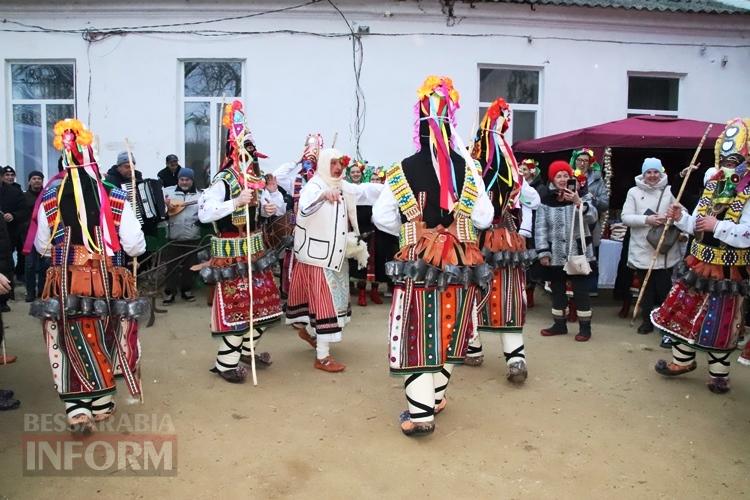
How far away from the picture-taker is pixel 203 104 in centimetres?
1035

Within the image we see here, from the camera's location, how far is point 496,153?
15.6ft

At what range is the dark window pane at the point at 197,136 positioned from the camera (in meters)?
10.4

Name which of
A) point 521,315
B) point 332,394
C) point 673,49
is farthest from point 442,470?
point 673,49

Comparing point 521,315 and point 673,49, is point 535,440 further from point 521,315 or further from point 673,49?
point 673,49

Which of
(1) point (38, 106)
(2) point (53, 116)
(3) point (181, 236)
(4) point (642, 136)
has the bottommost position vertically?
(3) point (181, 236)

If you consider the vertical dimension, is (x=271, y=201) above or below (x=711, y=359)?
above

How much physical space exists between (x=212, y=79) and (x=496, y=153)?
22.6ft

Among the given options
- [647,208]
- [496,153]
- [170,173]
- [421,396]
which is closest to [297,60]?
[170,173]

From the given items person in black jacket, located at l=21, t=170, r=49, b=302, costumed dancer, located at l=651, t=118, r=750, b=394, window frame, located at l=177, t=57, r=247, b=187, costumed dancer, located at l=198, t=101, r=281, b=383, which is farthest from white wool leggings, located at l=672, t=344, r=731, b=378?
window frame, located at l=177, t=57, r=247, b=187

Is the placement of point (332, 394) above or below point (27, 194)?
below

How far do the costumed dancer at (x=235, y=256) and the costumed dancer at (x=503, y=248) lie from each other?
172 cm

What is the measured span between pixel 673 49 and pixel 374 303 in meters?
7.04

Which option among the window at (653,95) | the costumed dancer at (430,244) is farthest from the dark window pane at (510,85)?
the costumed dancer at (430,244)

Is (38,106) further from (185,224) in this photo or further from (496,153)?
(496,153)
